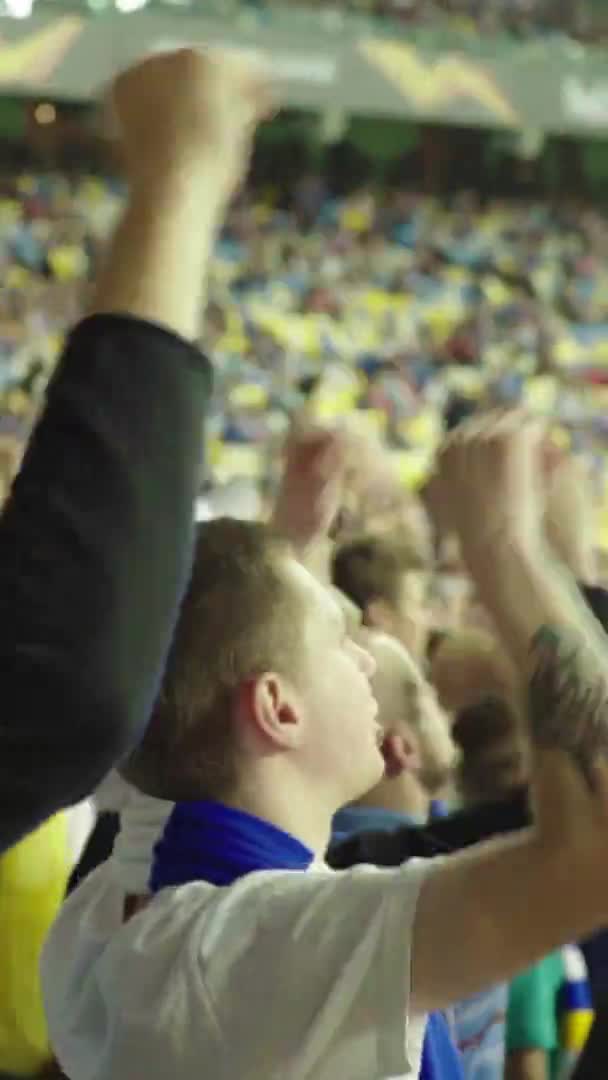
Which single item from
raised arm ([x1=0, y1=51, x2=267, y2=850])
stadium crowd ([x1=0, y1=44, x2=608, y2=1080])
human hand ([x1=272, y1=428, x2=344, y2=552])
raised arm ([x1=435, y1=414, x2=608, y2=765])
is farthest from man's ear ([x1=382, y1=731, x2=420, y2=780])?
raised arm ([x1=0, y1=51, x2=267, y2=850])

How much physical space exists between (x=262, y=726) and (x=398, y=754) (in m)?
0.38

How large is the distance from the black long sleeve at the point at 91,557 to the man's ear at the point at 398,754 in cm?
72

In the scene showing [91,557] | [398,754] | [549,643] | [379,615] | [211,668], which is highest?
[91,557]

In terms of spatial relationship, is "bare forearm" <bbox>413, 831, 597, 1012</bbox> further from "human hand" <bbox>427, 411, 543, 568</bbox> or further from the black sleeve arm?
the black sleeve arm

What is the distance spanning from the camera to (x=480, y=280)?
708 cm

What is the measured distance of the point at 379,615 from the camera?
5.04 feet

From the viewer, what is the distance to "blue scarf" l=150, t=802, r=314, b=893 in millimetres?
707

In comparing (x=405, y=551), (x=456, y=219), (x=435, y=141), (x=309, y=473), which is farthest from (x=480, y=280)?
(x=309, y=473)

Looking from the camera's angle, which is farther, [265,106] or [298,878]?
[298,878]

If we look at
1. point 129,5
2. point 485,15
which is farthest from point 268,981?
point 485,15

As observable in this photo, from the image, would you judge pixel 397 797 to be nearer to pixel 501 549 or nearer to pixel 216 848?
pixel 216 848

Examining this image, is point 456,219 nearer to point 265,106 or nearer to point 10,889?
point 10,889

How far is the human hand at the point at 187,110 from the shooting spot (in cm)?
45

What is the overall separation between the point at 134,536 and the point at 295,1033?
0.32m
